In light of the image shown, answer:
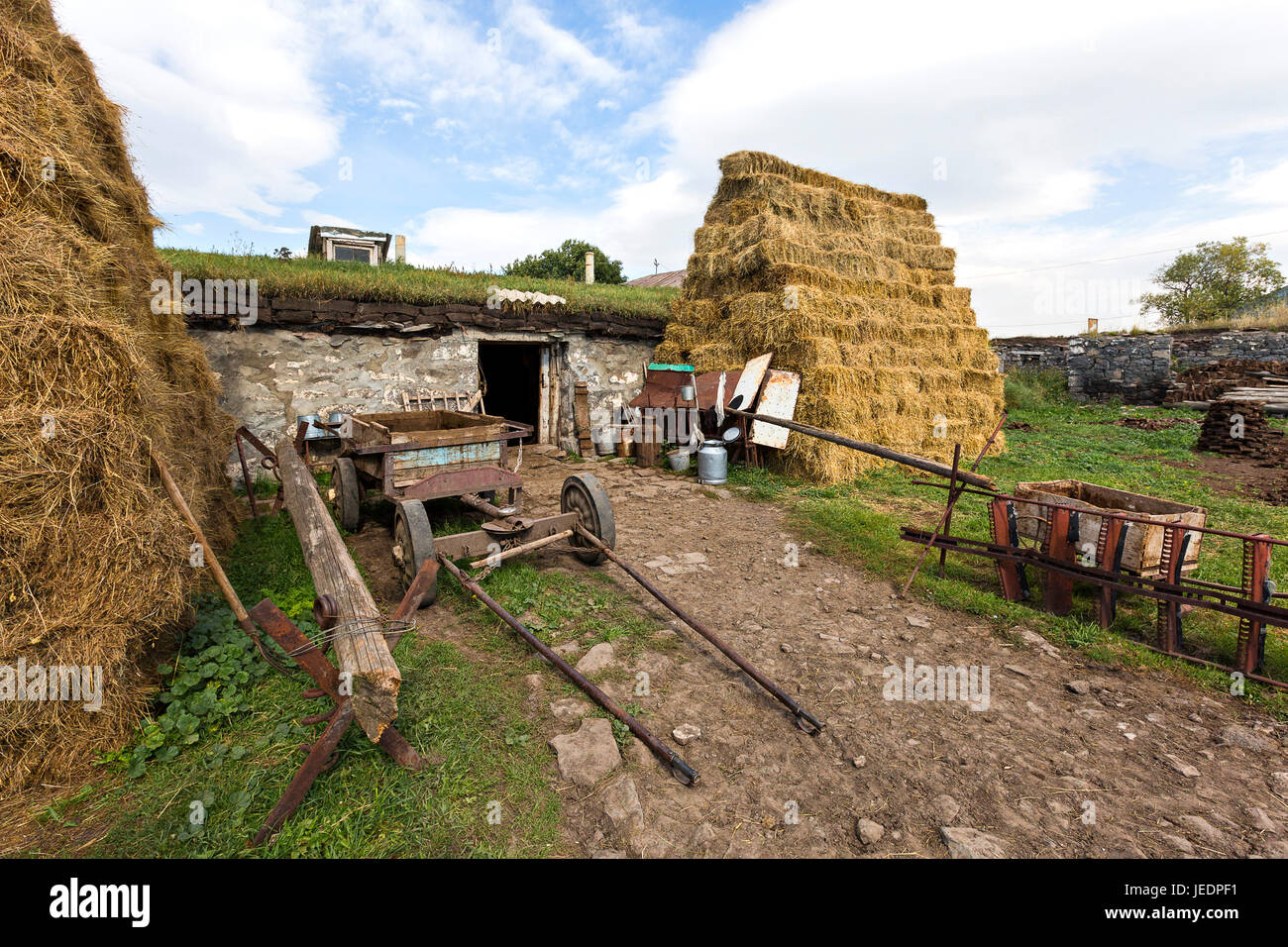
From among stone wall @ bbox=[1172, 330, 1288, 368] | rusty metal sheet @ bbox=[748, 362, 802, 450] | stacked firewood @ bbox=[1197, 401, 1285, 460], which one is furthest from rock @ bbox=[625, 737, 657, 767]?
stone wall @ bbox=[1172, 330, 1288, 368]

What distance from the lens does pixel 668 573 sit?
604cm

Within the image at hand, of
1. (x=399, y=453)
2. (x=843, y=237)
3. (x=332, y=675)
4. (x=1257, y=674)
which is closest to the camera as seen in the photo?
(x=332, y=675)

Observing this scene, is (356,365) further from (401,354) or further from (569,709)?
(569,709)

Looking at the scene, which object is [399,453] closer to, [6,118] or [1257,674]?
[6,118]

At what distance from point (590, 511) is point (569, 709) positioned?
2.51 meters

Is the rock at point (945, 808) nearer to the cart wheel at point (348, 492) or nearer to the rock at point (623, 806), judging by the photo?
the rock at point (623, 806)

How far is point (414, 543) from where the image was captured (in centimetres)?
488

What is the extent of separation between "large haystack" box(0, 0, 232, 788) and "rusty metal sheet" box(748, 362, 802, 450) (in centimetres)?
849

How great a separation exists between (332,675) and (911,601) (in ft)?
15.6

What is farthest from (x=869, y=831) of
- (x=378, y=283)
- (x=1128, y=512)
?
(x=378, y=283)

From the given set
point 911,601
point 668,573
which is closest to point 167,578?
point 668,573

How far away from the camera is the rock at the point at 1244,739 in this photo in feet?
10.9

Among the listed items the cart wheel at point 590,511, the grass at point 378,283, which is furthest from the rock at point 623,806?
the grass at point 378,283

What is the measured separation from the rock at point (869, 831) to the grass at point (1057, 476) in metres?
2.71
